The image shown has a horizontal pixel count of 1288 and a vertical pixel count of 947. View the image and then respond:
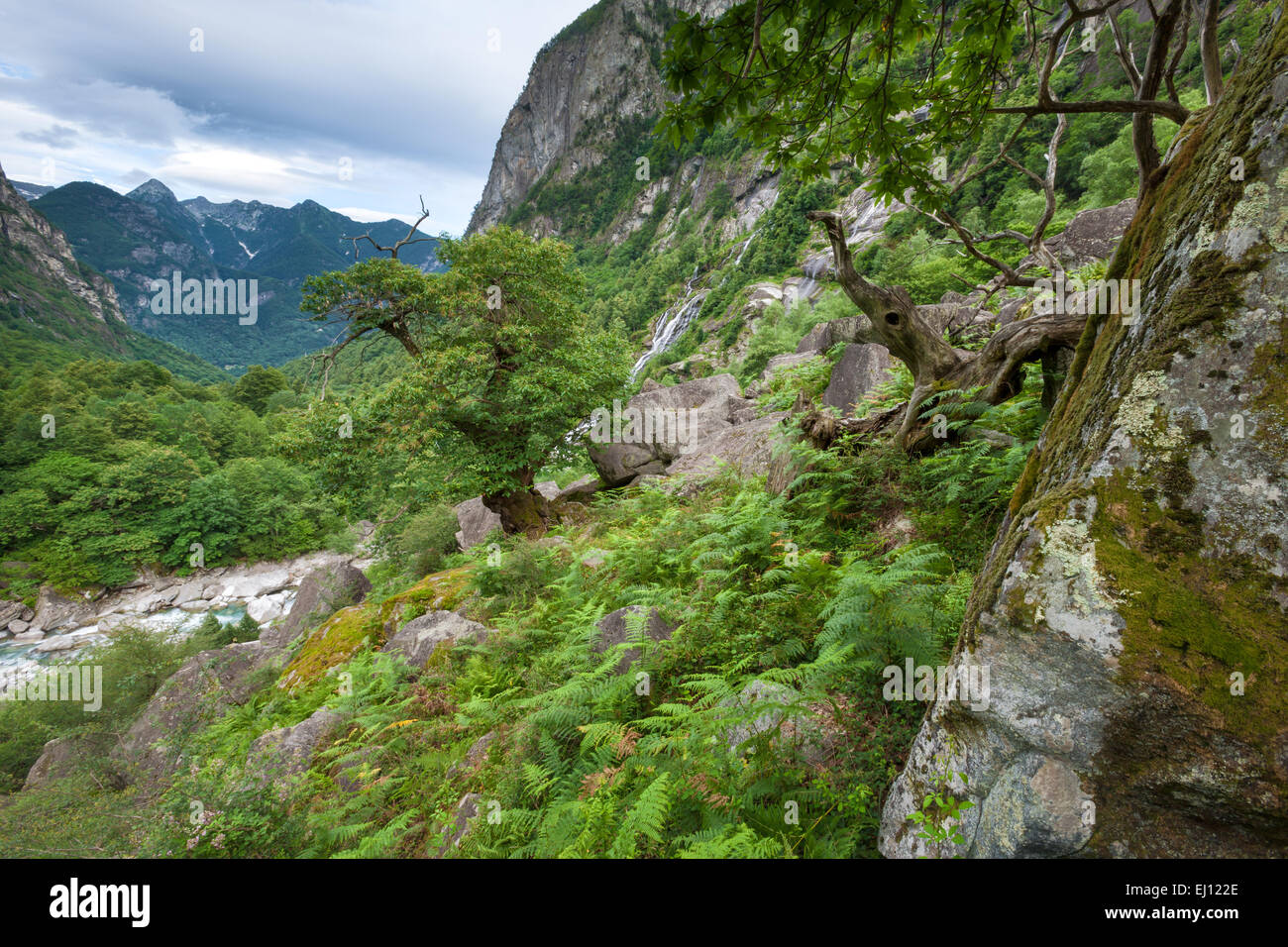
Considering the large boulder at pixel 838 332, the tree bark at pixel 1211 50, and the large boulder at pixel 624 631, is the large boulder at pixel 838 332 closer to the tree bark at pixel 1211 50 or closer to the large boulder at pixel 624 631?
the tree bark at pixel 1211 50

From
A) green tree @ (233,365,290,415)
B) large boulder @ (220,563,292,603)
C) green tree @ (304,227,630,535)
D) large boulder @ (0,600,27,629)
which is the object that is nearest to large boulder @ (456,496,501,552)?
green tree @ (304,227,630,535)

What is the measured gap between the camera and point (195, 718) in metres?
8.91

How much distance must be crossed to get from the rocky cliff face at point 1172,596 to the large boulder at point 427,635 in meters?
6.51

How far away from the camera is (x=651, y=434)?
47.4 ft

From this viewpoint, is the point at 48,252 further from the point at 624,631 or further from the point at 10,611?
the point at 624,631

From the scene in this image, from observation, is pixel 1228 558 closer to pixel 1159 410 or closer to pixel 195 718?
pixel 1159 410

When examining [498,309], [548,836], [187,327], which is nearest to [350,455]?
[498,309]

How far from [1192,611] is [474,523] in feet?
50.6

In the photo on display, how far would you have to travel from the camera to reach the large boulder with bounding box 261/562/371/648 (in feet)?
45.9

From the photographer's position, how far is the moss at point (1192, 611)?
5.60ft

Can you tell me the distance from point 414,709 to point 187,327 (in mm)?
223380

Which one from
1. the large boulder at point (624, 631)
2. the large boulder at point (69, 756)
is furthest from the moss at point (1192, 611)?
the large boulder at point (69, 756)

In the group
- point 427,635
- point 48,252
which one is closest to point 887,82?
point 427,635

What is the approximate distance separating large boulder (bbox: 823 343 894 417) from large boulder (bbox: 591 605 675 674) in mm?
7374
